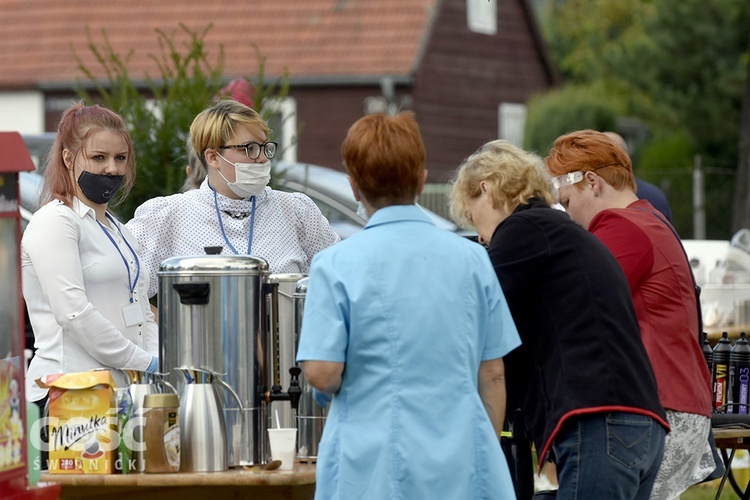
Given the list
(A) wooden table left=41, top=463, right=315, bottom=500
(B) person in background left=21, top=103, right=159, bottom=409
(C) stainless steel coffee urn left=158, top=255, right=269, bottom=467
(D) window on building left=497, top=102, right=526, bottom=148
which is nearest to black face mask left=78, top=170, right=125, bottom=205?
(B) person in background left=21, top=103, right=159, bottom=409

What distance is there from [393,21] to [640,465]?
21.8 m

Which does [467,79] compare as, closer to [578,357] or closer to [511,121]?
[511,121]

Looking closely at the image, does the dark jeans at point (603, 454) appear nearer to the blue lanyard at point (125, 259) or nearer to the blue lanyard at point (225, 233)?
the blue lanyard at point (225, 233)

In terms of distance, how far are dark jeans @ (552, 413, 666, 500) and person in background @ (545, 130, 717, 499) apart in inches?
15.9

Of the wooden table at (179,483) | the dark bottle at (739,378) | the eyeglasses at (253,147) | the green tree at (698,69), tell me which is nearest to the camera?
the wooden table at (179,483)

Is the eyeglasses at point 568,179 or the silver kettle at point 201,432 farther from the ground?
the eyeglasses at point 568,179

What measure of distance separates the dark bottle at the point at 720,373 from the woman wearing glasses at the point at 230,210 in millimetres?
1632

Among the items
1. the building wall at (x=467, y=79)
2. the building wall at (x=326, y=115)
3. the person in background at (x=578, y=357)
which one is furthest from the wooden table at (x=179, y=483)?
the building wall at (x=326, y=115)

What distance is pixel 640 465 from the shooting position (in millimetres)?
3867

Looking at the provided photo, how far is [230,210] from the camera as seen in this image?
470 centimetres

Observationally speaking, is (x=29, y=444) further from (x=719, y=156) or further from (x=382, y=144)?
(x=719, y=156)

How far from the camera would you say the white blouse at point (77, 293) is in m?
4.09

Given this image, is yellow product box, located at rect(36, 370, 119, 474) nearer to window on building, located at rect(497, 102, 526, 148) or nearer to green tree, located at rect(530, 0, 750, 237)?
green tree, located at rect(530, 0, 750, 237)

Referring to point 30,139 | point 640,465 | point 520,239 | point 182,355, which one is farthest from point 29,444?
point 30,139
